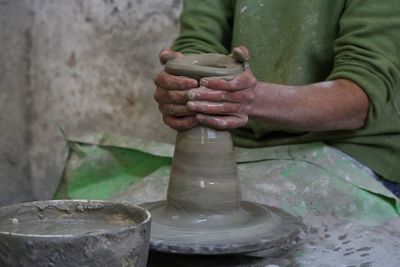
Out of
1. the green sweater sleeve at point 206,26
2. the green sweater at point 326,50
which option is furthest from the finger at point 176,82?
→ the green sweater sleeve at point 206,26

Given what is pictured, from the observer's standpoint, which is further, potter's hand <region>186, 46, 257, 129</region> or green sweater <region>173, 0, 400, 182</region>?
green sweater <region>173, 0, 400, 182</region>

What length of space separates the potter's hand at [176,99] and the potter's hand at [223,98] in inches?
0.8

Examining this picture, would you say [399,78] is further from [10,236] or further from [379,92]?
[10,236]

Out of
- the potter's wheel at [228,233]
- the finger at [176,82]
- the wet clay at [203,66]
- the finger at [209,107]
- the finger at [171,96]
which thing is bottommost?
the potter's wheel at [228,233]

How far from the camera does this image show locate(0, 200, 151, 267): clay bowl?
4.10 feet

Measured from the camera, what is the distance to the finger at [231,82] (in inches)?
66.1

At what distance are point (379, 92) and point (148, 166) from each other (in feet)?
2.22

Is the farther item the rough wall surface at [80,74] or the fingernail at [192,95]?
the rough wall surface at [80,74]

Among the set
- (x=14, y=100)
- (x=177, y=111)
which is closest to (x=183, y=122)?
(x=177, y=111)

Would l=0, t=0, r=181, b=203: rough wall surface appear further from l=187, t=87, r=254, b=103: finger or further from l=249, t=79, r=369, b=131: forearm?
l=187, t=87, r=254, b=103: finger

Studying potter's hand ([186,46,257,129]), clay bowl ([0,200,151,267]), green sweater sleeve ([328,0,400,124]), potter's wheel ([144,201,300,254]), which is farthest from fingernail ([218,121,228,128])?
green sweater sleeve ([328,0,400,124])

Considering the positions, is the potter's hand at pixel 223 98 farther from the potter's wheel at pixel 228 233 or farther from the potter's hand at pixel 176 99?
the potter's wheel at pixel 228 233

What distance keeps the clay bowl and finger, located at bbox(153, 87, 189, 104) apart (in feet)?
1.13

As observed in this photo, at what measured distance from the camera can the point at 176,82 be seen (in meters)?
1.72
